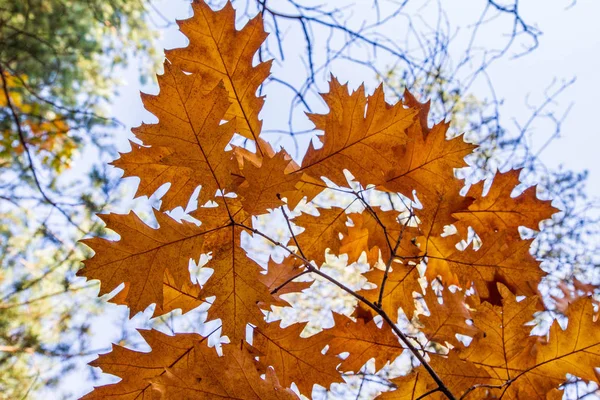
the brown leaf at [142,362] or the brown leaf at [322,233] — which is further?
the brown leaf at [322,233]

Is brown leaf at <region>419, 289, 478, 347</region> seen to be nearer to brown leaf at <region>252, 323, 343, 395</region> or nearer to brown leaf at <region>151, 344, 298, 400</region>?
brown leaf at <region>252, 323, 343, 395</region>

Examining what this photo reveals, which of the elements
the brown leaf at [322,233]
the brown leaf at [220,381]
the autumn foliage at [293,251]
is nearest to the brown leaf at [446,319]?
the autumn foliage at [293,251]

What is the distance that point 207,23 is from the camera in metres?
0.85

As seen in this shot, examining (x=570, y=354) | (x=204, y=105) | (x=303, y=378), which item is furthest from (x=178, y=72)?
(x=570, y=354)

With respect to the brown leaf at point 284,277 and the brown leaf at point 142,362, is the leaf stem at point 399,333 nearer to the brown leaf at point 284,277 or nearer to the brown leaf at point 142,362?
the brown leaf at point 284,277

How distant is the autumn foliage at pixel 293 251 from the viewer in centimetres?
75

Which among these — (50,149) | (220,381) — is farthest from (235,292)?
(50,149)

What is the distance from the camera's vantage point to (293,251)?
0.92 meters

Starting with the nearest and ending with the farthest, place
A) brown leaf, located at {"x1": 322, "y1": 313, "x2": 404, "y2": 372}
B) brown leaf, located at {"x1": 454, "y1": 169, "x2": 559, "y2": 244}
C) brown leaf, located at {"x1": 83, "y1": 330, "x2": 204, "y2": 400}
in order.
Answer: brown leaf, located at {"x1": 83, "y1": 330, "x2": 204, "y2": 400}
brown leaf, located at {"x1": 322, "y1": 313, "x2": 404, "y2": 372}
brown leaf, located at {"x1": 454, "y1": 169, "x2": 559, "y2": 244}

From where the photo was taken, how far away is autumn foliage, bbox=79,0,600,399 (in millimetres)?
746

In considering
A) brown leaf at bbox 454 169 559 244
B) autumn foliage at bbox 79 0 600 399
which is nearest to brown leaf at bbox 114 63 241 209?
autumn foliage at bbox 79 0 600 399

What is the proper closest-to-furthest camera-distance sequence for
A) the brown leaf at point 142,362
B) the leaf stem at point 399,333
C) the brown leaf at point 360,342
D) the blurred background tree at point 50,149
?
1. the leaf stem at point 399,333
2. the brown leaf at point 142,362
3. the brown leaf at point 360,342
4. the blurred background tree at point 50,149

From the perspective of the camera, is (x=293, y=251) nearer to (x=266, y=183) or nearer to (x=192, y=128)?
(x=266, y=183)

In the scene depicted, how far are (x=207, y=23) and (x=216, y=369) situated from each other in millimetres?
624
